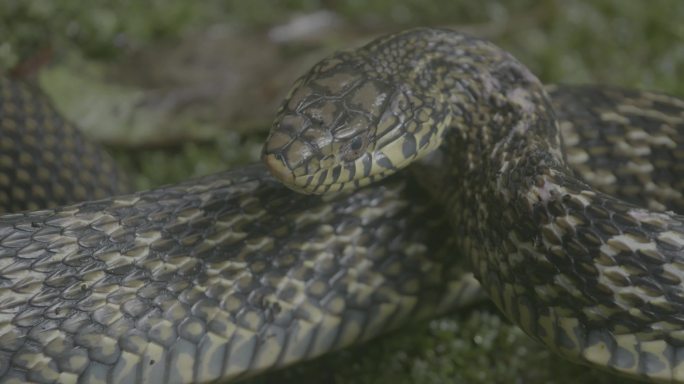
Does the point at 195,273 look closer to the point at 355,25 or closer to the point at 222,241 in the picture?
the point at 222,241

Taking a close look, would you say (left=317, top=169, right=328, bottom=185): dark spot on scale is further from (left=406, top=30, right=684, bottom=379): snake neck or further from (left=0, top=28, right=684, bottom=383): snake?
(left=406, top=30, right=684, bottom=379): snake neck

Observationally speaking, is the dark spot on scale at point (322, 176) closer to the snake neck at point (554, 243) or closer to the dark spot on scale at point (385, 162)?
the dark spot on scale at point (385, 162)

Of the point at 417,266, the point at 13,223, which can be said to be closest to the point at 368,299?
the point at 417,266

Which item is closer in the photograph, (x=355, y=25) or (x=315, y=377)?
(x=315, y=377)

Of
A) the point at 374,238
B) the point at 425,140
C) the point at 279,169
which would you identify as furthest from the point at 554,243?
the point at 279,169

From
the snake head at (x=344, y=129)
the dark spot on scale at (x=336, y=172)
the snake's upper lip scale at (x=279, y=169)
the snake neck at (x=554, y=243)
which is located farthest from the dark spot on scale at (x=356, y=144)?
the snake neck at (x=554, y=243)

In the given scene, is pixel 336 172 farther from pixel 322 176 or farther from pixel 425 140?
pixel 425 140
